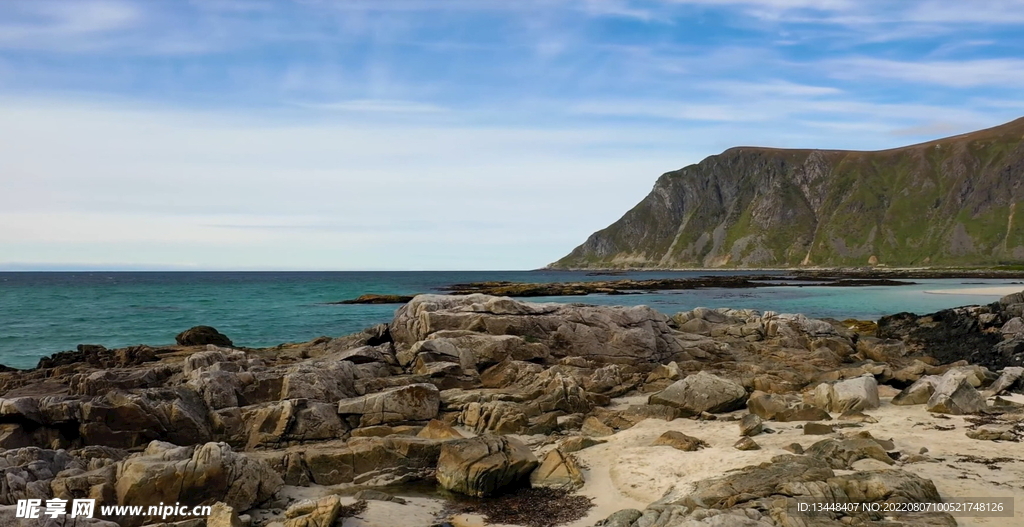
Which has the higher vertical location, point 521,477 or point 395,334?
point 395,334

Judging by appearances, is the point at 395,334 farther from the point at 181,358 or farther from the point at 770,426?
the point at 770,426

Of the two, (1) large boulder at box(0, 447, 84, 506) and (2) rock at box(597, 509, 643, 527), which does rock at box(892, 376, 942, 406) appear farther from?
(1) large boulder at box(0, 447, 84, 506)

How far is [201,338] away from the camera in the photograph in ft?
111

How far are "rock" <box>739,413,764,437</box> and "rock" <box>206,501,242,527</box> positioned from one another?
11121mm

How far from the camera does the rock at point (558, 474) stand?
1346 centimetres

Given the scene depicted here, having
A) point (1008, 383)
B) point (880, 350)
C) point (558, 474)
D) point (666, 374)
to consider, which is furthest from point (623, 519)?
point (880, 350)

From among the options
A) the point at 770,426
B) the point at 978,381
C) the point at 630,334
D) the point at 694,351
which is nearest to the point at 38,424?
the point at 770,426

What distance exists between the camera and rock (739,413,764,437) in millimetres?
15625

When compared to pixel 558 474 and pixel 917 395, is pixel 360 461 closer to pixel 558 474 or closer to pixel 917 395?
pixel 558 474

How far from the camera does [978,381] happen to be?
67.0 ft

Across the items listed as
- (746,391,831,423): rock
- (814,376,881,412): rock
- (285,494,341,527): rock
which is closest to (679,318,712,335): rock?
(814,376,881,412): rock

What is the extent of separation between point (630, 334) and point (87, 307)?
2411 inches

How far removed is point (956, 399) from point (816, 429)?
4.85 m

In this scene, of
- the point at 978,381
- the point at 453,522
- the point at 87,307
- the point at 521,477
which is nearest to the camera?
the point at 453,522
